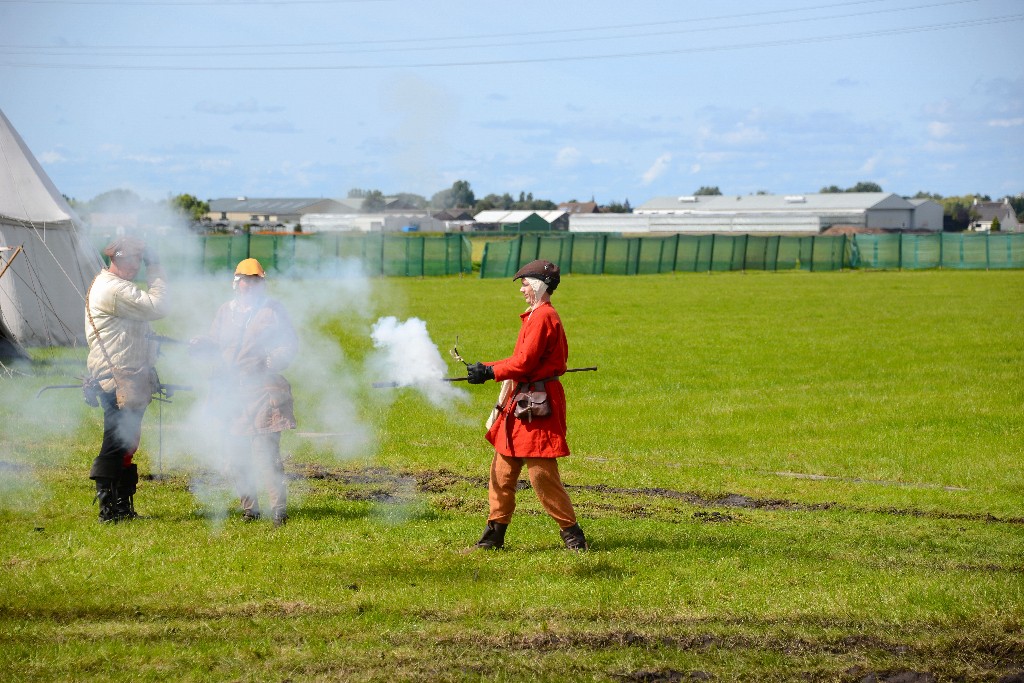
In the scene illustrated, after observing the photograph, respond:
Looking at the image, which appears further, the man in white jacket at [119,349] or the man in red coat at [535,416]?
the man in white jacket at [119,349]

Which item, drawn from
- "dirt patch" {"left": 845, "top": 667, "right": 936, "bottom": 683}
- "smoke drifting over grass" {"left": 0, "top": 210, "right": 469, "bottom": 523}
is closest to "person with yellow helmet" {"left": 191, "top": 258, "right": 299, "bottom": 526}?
"smoke drifting over grass" {"left": 0, "top": 210, "right": 469, "bottom": 523}

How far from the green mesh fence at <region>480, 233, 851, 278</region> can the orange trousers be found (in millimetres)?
43617

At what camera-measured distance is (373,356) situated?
19.6 meters

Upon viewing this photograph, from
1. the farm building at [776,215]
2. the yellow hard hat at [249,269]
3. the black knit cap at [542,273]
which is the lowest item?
the yellow hard hat at [249,269]

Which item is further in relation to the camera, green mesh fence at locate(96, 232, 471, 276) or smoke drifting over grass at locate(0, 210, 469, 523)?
green mesh fence at locate(96, 232, 471, 276)

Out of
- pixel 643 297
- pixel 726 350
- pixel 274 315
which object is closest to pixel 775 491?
pixel 274 315

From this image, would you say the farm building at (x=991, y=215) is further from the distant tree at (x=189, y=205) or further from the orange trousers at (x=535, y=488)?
the orange trousers at (x=535, y=488)

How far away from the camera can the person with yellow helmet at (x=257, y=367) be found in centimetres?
855

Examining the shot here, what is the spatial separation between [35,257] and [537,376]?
15498mm

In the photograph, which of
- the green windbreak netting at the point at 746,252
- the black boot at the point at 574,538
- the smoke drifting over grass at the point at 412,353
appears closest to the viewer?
the black boot at the point at 574,538

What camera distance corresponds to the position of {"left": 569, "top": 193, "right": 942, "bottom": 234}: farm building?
4070 inches

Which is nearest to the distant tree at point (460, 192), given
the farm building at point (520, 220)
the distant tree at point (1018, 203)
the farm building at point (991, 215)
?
the farm building at point (520, 220)

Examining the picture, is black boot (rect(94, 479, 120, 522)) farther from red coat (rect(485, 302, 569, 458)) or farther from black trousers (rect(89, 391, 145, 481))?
red coat (rect(485, 302, 569, 458))

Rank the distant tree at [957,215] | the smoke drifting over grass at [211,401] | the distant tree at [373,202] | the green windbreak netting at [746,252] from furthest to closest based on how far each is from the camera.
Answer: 1. the distant tree at [957,215]
2. the green windbreak netting at [746,252]
3. the distant tree at [373,202]
4. the smoke drifting over grass at [211,401]
